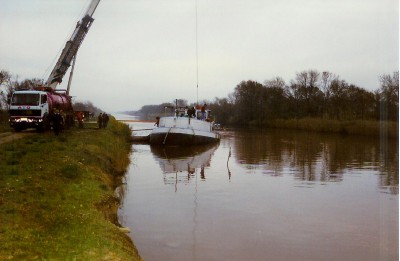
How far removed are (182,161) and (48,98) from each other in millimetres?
9731

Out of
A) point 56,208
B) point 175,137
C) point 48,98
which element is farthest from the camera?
point 175,137

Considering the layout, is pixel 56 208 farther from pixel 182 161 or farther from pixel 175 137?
pixel 175 137

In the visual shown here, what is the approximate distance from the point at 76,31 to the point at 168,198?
62.2ft

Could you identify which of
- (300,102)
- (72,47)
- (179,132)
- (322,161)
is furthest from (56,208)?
(300,102)

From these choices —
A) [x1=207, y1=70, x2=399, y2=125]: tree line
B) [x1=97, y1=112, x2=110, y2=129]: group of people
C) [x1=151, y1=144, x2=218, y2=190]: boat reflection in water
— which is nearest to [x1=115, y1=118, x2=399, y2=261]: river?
[x1=151, y1=144, x2=218, y2=190]: boat reflection in water

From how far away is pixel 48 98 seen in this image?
27.3m

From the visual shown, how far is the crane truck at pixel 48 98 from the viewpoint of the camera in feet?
84.5

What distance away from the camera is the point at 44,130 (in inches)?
1053

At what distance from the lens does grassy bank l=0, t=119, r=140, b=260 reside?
7.51 metres

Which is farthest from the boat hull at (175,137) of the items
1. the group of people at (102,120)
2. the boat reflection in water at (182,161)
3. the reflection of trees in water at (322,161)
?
the group of people at (102,120)

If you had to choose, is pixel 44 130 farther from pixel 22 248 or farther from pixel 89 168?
pixel 22 248

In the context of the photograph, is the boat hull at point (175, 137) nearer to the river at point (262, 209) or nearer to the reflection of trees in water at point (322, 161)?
the reflection of trees in water at point (322, 161)

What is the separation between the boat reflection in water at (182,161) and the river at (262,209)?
7 cm

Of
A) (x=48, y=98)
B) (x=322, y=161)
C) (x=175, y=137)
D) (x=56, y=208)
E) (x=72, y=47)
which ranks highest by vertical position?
(x=72, y=47)
